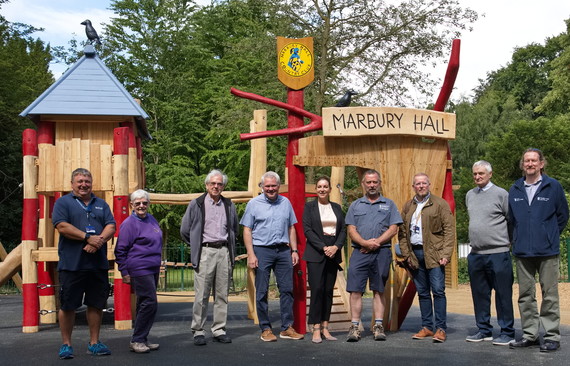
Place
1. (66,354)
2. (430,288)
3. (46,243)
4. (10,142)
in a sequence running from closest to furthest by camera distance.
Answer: (66,354) → (430,288) → (46,243) → (10,142)

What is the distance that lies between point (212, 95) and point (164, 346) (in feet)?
75.9

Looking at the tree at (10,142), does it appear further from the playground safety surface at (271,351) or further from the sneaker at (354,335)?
the sneaker at (354,335)

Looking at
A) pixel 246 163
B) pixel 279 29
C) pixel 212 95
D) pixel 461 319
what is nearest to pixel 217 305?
pixel 461 319

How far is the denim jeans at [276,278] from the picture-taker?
773cm

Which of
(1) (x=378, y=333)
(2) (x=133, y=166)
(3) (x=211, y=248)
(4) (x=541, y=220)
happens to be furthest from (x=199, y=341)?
(2) (x=133, y=166)

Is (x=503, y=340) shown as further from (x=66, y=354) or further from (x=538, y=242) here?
(x=66, y=354)

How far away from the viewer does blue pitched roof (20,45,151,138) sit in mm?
10148

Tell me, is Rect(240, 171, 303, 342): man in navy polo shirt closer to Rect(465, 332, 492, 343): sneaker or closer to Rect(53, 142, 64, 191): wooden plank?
Rect(465, 332, 492, 343): sneaker

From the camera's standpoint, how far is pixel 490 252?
7.39m

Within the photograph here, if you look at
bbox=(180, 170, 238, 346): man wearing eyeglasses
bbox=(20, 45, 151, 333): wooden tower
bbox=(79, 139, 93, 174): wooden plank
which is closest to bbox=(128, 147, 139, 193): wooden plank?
bbox=(20, 45, 151, 333): wooden tower

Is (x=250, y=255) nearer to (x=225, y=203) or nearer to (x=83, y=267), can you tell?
(x=225, y=203)

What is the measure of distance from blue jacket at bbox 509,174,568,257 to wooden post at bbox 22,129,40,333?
224 inches

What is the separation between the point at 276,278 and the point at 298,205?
926 mm

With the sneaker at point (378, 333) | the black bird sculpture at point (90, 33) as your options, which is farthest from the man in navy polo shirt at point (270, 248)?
the black bird sculpture at point (90, 33)
